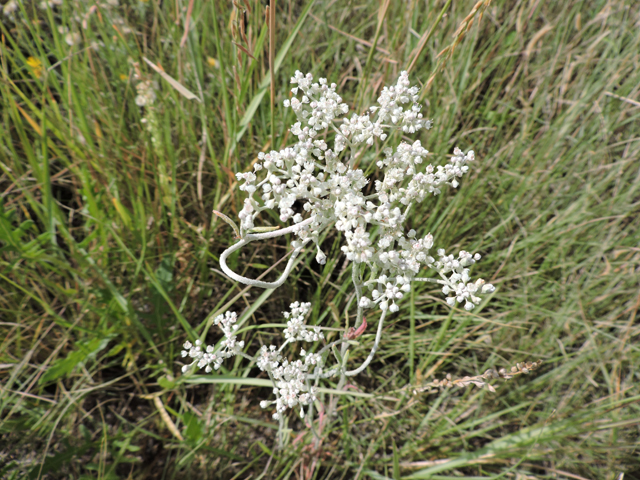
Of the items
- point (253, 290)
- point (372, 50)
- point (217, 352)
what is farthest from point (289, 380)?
point (372, 50)

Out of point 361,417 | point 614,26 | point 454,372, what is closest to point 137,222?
point 361,417

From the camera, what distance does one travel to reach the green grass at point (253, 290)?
1.78 m

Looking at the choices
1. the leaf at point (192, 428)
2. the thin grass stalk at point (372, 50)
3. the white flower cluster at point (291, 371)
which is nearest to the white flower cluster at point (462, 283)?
the white flower cluster at point (291, 371)

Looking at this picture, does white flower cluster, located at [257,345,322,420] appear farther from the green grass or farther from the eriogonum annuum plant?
the green grass

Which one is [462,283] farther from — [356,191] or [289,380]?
[289,380]

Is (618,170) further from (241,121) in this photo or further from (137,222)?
(137,222)

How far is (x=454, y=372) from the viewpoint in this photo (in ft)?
7.20

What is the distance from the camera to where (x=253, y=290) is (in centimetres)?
217

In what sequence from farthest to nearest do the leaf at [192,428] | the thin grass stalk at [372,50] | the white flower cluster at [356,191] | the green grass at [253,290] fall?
the green grass at [253,290], the leaf at [192,428], the thin grass stalk at [372,50], the white flower cluster at [356,191]

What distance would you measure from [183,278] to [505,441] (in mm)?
1676

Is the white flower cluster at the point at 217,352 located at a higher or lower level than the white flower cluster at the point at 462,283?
lower

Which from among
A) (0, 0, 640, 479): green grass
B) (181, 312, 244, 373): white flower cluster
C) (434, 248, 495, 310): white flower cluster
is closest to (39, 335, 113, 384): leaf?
(0, 0, 640, 479): green grass

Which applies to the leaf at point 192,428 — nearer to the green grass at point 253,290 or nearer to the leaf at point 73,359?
the green grass at point 253,290

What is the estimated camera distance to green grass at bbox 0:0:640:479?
5.85 feet
